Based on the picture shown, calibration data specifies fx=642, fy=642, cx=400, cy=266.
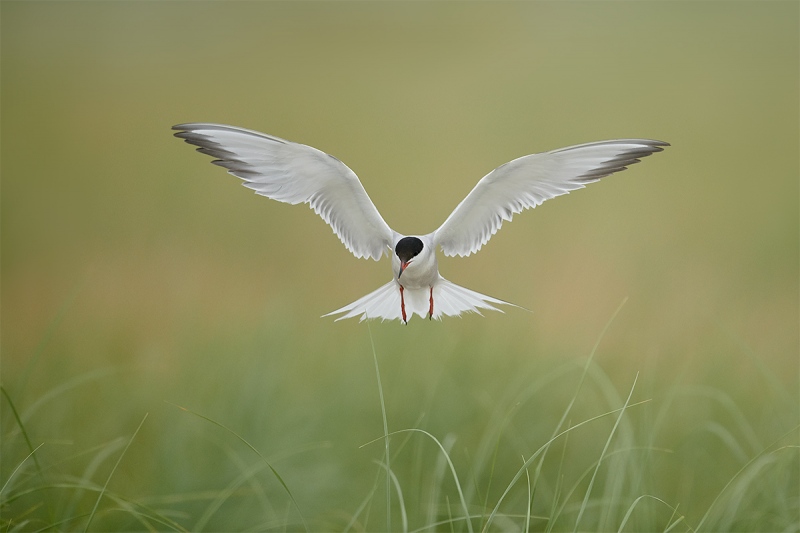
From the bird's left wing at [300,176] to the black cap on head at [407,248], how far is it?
0.39ft

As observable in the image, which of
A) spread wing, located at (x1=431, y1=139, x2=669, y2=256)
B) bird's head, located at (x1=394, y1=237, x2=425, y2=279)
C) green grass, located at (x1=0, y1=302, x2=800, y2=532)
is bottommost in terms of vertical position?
green grass, located at (x1=0, y1=302, x2=800, y2=532)

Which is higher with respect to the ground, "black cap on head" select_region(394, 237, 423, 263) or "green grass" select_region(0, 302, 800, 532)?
"black cap on head" select_region(394, 237, 423, 263)

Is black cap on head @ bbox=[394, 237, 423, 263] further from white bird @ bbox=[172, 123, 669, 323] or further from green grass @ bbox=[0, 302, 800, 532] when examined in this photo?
green grass @ bbox=[0, 302, 800, 532]

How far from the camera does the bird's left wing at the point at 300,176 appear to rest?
108 centimetres

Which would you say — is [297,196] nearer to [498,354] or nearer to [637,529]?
[498,354]

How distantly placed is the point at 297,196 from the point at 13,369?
1.22 m

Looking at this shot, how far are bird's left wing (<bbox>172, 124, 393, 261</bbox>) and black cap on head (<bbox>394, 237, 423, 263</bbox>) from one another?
119mm

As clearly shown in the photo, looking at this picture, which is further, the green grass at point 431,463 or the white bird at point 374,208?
the green grass at point 431,463

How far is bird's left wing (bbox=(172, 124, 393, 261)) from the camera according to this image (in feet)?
3.56

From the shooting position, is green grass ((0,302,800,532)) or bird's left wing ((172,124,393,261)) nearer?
bird's left wing ((172,124,393,261))

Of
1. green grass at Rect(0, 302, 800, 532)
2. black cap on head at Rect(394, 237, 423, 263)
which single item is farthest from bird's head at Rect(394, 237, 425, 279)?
green grass at Rect(0, 302, 800, 532)

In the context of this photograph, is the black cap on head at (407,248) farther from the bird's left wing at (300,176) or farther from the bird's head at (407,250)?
the bird's left wing at (300,176)

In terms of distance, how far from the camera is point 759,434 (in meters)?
1.64

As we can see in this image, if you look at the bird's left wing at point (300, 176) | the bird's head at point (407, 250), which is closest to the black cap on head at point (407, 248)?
the bird's head at point (407, 250)
